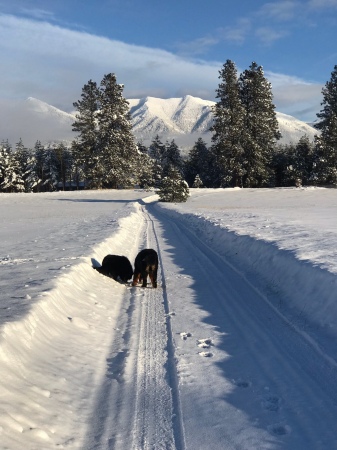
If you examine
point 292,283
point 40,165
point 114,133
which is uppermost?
point 114,133

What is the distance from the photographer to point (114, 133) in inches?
2217

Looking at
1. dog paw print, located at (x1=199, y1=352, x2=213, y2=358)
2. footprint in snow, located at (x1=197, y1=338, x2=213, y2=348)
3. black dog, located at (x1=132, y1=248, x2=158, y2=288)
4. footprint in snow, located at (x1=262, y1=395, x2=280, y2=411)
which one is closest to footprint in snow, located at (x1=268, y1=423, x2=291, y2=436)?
footprint in snow, located at (x1=262, y1=395, x2=280, y2=411)

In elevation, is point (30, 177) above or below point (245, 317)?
above

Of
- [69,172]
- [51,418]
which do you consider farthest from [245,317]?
[69,172]

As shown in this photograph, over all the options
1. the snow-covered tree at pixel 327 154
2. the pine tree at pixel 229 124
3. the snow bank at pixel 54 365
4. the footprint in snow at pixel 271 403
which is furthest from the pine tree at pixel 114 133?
the footprint in snow at pixel 271 403

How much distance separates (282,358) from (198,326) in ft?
4.76

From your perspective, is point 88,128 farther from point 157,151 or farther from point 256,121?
point 157,151

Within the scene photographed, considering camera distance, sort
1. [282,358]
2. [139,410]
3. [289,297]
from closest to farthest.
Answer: [139,410] → [282,358] → [289,297]

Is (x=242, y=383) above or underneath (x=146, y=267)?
underneath

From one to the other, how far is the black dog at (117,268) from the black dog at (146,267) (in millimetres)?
392

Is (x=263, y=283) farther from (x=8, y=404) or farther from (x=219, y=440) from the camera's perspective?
(x=8, y=404)

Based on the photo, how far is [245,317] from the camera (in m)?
6.02

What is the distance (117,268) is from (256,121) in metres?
47.9

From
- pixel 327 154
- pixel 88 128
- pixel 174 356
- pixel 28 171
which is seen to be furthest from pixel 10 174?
pixel 174 356
